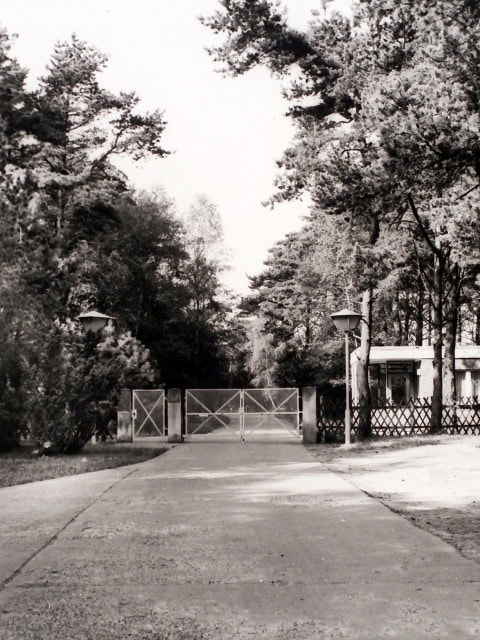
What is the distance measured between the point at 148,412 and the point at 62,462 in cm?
784

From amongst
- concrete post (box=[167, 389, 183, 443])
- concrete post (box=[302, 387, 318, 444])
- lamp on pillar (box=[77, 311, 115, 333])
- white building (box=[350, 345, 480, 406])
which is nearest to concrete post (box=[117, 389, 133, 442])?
concrete post (box=[167, 389, 183, 443])

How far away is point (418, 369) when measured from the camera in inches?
1414

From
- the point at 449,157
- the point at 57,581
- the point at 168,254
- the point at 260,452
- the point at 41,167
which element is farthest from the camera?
the point at 168,254

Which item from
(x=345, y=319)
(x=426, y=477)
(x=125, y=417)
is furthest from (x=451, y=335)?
(x=426, y=477)

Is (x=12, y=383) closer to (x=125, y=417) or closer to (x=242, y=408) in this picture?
(x=125, y=417)

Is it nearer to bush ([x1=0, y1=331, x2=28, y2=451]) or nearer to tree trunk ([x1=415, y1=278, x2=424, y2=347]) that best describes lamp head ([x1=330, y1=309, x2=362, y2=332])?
bush ([x1=0, y1=331, x2=28, y2=451])

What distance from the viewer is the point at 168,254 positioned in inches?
1478

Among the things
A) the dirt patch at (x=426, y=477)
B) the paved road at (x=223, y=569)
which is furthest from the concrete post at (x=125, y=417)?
the paved road at (x=223, y=569)

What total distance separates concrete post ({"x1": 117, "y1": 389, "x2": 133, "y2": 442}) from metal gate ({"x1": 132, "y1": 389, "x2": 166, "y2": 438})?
0.17 metres

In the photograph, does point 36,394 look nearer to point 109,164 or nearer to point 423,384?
point 109,164

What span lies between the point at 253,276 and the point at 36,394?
→ 41.1 metres

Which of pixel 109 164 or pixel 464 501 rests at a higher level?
pixel 109 164

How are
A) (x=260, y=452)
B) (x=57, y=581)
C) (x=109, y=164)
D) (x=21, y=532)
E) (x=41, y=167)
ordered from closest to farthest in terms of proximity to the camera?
(x=57, y=581) → (x=21, y=532) → (x=260, y=452) → (x=41, y=167) → (x=109, y=164)

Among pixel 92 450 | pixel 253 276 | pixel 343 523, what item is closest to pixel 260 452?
pixel 92 450
